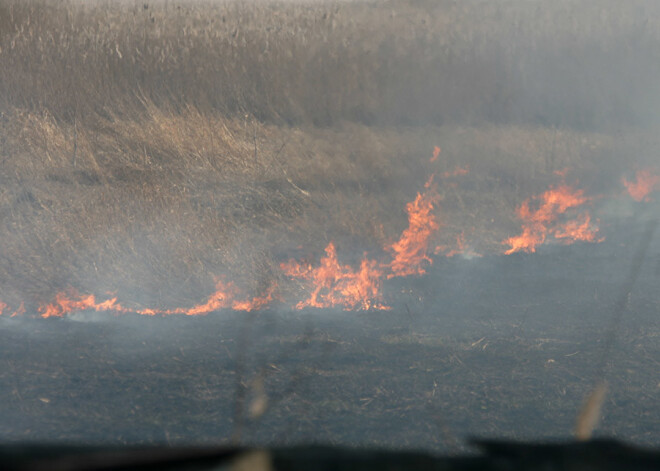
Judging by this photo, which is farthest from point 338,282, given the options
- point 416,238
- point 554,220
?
point 554,220

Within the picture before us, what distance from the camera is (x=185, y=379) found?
6.81 metres

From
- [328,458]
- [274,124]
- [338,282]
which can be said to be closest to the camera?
[328,458]

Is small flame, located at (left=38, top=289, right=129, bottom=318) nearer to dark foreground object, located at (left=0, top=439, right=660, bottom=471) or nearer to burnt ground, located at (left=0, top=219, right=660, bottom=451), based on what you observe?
burnt ground, located at (left=0, top=219, right=660, bottom=451)

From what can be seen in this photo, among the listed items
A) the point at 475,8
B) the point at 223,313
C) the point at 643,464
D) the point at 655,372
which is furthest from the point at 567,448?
the point at 475,8

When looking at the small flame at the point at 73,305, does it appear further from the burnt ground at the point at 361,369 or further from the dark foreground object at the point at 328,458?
the dark foreground object at the point at 328,458

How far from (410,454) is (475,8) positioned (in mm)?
14574

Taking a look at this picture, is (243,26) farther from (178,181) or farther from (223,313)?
(223,313)

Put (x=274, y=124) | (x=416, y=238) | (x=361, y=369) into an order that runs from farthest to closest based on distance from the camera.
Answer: (x=274, y=124)
(x=416, y=238)
(x=361, y=369)

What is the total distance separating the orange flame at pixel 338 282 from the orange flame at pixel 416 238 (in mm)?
481

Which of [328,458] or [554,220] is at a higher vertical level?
[554,220]

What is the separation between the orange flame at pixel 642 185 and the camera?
47.5 feet

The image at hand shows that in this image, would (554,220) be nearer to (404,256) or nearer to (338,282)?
(404,256)

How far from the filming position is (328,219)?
37.3 ft

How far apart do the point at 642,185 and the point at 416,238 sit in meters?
6.62
